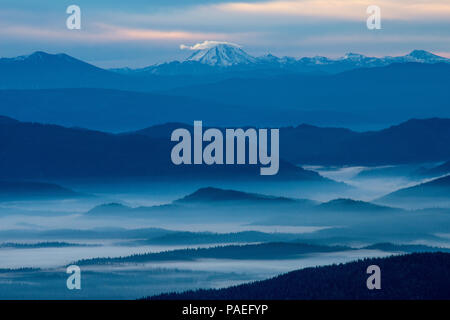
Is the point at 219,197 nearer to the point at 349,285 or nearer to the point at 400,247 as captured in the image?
the point at 400,247

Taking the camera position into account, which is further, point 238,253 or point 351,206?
point 351,206

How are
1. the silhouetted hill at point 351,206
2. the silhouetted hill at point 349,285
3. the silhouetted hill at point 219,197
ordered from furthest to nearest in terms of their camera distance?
1. the silhouetted hill at point 219,197
2. the silhouetted hill at point 351,206
3. the silhouetted hill at point 349,285

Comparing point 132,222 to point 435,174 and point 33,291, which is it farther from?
point 33,291

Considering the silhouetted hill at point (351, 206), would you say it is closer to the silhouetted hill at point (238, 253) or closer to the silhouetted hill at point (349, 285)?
the silhouetted hill at point (238, 253)

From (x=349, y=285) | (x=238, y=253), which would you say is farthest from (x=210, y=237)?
(x=349, y=285)

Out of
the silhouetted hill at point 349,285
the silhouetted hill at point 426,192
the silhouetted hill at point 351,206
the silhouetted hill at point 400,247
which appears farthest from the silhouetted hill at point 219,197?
the silhouetted hill at point 349,285

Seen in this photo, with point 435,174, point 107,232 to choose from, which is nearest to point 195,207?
point 107,232

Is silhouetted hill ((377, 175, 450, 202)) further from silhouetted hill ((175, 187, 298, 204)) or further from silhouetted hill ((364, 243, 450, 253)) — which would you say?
silhouetted hill ((364, 243, 450, 253))

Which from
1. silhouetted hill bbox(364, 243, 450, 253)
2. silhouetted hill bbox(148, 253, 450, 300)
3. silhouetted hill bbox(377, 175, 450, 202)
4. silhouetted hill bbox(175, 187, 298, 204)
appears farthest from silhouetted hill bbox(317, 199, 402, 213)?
silhouetted hill bbox(148, 253, 450, 300)
